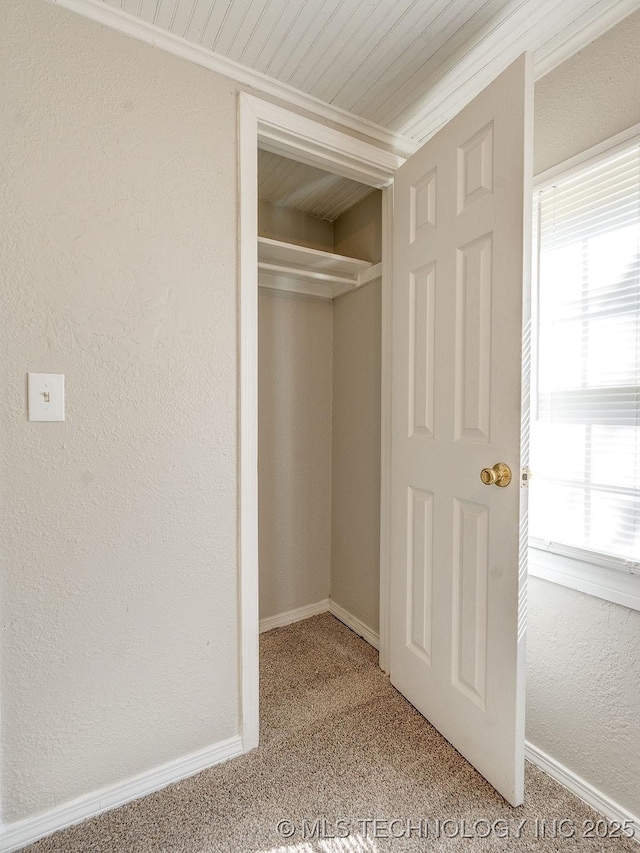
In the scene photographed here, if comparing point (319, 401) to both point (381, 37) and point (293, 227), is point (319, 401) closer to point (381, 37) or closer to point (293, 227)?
point (293, 227)

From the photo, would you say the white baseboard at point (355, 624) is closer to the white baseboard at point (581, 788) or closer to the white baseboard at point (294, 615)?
the white baseboard at point (294, 615)

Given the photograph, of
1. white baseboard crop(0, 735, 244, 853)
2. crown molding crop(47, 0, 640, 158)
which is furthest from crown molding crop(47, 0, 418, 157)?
white baseboard crop(0, 735, 244, 853)

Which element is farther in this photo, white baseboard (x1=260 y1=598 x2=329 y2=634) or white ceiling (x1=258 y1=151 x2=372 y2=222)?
white baseboard (x1=260 y1=598 x2=329 y2=634)

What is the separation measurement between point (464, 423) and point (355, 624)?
1446 mm

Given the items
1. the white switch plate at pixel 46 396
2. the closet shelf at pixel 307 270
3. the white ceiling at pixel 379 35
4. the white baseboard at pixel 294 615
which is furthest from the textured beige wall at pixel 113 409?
the white baseboard at pixel 294 615

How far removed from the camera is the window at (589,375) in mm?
1214

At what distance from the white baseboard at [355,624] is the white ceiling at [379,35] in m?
2.36

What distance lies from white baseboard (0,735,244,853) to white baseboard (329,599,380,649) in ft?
2.87

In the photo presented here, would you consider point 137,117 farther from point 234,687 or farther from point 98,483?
point 234,687

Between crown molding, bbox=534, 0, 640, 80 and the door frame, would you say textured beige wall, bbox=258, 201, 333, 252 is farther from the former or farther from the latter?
crown molding, bbox=534, 0, 640, 80

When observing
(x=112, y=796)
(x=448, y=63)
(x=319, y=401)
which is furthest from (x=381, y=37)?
(x=112, y=796)

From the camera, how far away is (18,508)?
45.7 inches

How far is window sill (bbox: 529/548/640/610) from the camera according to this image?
1.21m

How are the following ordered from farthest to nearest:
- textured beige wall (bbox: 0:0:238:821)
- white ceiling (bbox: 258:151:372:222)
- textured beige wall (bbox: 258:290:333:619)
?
1. textured beige wall (bbox: 258:290:333:619)
2. white ceiling (bbox: 258:151:372:222)
3. textured beige wall (bbox: 0:0:238:821)
